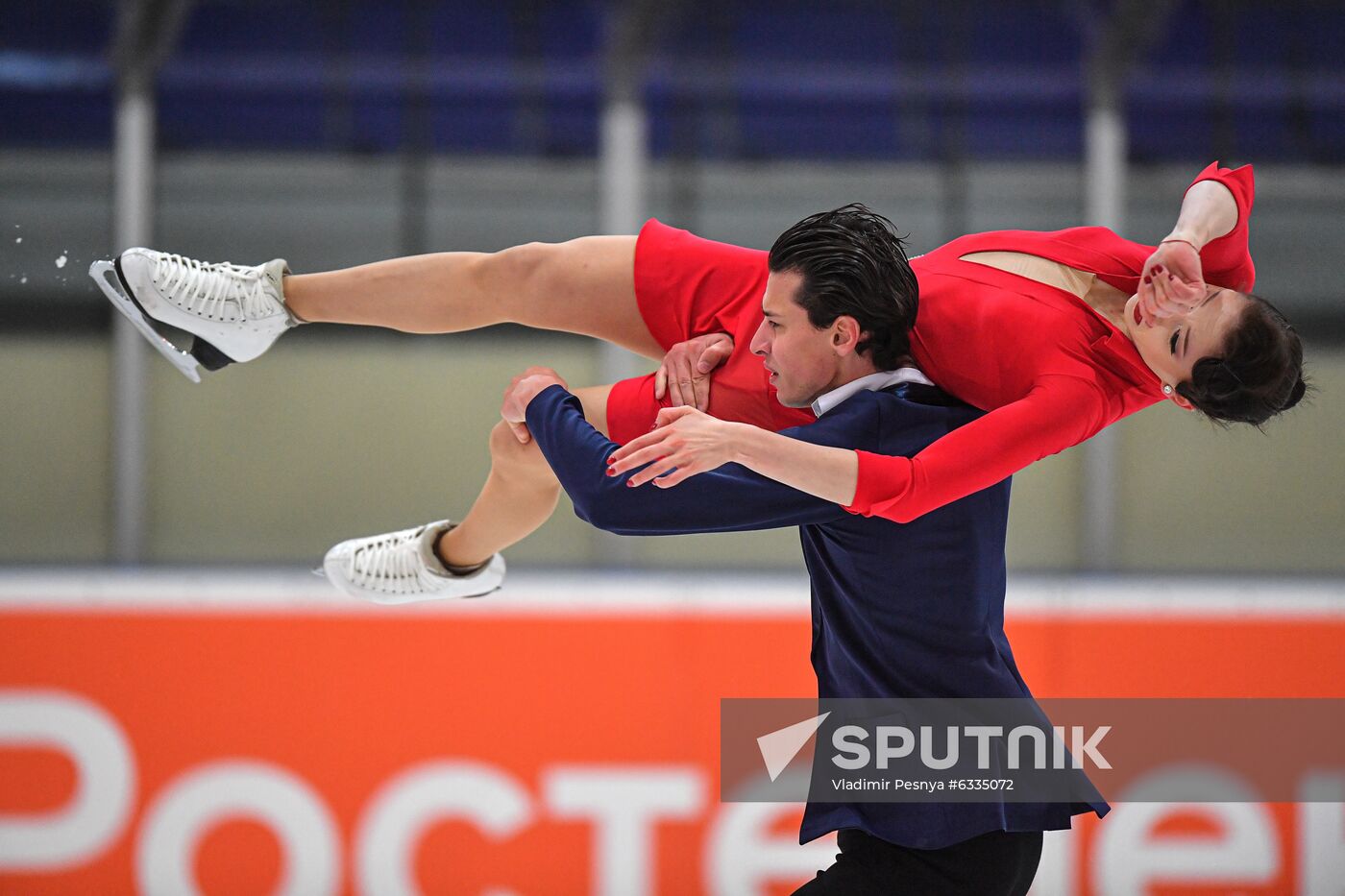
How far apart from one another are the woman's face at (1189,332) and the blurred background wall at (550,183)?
2805 mm

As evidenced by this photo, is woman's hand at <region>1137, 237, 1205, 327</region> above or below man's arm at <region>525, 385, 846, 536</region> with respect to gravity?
above

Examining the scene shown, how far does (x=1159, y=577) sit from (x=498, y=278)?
2.49 meters

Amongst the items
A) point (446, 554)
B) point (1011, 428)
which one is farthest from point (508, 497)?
point (1011, 428)

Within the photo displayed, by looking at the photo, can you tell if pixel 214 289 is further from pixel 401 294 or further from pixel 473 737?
pixel 473 737

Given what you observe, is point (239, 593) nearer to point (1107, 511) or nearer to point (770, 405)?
point (770, 405)

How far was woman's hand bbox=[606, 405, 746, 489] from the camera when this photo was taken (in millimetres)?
1938

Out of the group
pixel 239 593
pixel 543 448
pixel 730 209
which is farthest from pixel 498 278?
pixel 730 209

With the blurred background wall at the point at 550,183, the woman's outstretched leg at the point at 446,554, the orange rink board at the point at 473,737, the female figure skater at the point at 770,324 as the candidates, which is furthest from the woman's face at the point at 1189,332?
the blurred background wall at the point at 550,183

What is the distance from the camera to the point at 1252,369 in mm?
2096

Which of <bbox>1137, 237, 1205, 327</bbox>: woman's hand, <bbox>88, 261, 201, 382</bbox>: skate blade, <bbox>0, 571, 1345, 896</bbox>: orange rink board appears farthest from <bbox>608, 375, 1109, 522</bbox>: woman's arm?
<bbox>0, 571, 1345, 896</bbox>: orange rink board

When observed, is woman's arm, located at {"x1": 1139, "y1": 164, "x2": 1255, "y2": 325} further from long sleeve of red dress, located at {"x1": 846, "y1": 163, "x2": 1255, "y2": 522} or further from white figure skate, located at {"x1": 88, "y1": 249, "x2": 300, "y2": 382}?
white figure skate, located at {"x1": 88, "y1": 249, "x2": 300, "y2": 382}

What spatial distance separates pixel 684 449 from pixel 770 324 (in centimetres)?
34

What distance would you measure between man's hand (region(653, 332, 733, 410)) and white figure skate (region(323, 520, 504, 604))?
0.69 m

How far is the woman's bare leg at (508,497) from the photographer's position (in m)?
2.55
